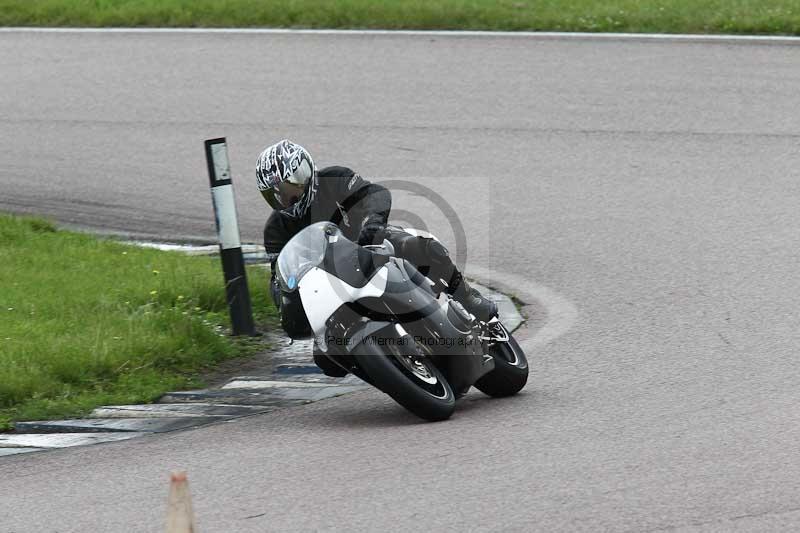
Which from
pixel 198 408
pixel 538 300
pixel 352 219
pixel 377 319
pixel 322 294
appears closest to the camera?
pixel 322 294

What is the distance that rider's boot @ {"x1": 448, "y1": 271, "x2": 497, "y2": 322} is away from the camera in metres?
7.27

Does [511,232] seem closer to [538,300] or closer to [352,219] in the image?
[538,300]

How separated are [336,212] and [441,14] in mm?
9596

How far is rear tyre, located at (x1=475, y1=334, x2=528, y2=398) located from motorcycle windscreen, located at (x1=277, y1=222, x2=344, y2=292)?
3.64ft

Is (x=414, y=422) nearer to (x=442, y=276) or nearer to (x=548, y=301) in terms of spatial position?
(x=442, y=276)

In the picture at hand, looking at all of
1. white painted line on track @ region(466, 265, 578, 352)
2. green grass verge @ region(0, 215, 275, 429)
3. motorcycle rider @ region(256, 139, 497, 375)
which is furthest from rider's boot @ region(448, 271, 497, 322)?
green grass verge @ region(0, 215, 275, 429)

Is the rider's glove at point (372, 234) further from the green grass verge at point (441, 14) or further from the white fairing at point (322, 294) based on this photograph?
the green grass verge at point (441, 14)

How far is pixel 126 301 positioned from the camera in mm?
8695

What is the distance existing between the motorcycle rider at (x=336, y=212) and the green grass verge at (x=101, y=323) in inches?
43.1

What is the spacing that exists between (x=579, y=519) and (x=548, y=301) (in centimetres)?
394

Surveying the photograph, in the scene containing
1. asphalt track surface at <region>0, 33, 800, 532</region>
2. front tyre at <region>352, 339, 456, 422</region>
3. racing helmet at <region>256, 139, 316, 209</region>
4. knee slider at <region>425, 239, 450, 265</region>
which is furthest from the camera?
knee slider at <region>425, 239, 450, 265</region>


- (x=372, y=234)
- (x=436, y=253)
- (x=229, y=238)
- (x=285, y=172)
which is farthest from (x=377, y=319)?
(x=229, y=238)

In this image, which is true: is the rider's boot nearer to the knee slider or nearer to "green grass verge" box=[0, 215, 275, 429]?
the knee slider

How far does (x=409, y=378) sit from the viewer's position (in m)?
6.54
